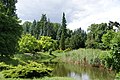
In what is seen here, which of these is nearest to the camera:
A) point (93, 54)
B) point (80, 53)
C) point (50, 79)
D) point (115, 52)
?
point (115, 52)

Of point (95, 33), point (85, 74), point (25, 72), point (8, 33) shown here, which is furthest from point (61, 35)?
point (25, 72)

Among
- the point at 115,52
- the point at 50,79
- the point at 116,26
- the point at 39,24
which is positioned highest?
the point at 39,24

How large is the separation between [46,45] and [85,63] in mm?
30940

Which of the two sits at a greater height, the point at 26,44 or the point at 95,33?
the point at 95,33

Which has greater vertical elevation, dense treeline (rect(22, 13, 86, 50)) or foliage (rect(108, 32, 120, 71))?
dense treeline (rect(22, 13, 86, 50))

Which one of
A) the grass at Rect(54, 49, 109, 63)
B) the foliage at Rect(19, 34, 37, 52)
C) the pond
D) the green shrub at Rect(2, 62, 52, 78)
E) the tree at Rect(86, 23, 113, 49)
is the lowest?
the pond

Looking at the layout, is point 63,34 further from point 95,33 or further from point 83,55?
point 83,55

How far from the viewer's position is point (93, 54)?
144ft

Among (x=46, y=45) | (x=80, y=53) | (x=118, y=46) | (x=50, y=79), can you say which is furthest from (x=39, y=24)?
(x=118, y=46)

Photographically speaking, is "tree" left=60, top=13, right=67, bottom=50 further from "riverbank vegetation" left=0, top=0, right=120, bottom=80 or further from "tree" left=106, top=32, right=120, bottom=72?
"tree" left=106, top=32, right=120, bottom=72

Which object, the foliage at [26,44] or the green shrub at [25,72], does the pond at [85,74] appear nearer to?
the green shrub at [25,72]

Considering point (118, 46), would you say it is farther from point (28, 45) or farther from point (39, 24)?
point (39, 24)

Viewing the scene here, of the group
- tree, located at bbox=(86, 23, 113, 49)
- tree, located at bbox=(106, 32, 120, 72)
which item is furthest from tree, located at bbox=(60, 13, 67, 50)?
tree, located at bbox=(106, 32, 120, 72)

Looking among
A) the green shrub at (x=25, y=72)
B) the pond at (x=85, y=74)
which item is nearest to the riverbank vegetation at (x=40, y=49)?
the green shrub at (x=25, y=72)
